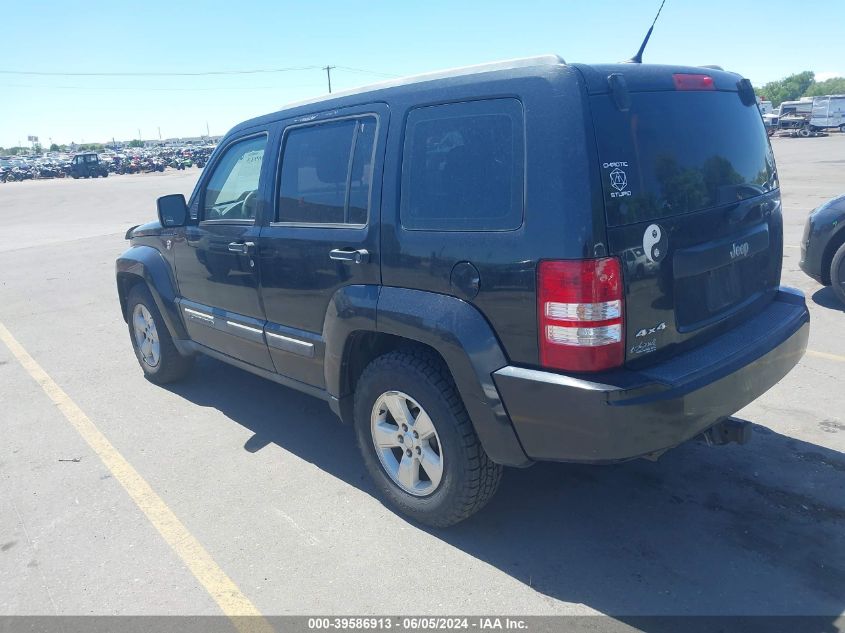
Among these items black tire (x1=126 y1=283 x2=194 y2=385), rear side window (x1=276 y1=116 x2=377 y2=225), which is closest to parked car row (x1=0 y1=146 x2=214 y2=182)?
black tire (x1=126 y1=283 x2=194 y2=385)

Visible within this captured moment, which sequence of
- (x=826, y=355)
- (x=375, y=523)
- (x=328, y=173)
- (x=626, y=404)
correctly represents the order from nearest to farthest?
(x=626, y=404) < (x=375, y=523) < (x=328, y=173) < (x=826, y=355)

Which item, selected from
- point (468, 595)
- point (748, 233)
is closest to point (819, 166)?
point (748, 233)

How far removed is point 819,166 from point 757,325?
22.3m

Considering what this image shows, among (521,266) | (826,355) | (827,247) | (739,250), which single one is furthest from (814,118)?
(521,266)

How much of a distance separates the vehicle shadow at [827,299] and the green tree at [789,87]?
4545 inches

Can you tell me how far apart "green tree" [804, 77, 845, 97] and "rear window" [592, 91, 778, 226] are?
4563 inches

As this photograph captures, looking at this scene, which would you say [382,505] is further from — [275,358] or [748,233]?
[748,233]

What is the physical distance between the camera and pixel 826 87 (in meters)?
105

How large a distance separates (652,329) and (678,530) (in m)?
1.13

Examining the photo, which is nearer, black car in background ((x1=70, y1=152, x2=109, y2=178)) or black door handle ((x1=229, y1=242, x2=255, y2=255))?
black door handle ((x1=229, y1=242, x2=255, y2=255))

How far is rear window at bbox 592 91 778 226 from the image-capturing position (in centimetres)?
255

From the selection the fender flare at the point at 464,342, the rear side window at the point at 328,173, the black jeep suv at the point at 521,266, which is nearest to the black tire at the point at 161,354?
the black jeep suv at the point at 521,266

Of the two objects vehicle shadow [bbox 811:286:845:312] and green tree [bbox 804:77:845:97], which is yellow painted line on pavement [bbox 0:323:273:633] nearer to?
vehicle shadow [bbox 811:286:845:312]

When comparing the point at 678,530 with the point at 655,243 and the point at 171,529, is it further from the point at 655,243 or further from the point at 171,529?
the point at 171,529
